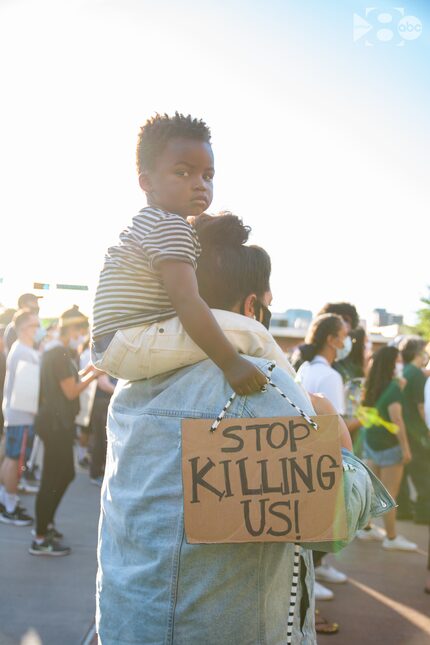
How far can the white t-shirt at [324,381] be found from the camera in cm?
439

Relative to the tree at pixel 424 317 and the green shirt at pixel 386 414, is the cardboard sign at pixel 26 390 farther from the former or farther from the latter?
the tree at pixel 424 317

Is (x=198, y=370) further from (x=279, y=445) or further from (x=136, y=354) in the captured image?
(x=279, y=445)

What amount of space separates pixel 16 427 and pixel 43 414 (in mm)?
1167

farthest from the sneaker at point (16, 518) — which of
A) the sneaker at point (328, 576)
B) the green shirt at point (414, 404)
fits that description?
the green shirt at point (414, 404)

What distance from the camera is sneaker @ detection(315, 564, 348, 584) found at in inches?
200

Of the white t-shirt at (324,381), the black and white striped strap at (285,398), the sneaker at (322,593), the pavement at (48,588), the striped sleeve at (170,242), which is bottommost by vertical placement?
the pavement at (48,588)

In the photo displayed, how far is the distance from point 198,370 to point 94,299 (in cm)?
33

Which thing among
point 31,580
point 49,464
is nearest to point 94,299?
point 31,580

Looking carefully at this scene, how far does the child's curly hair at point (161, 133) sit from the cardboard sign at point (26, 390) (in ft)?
16.2

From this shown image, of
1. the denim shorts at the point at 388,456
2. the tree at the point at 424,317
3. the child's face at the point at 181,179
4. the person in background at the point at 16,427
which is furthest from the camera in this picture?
the tree at the point at 424,317

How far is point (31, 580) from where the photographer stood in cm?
470

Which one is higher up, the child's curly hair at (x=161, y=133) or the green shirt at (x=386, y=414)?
the child's curly hair at (x=161, y=133)

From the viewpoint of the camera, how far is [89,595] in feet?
14.8

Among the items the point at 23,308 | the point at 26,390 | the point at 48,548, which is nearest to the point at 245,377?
the point at 48,548
